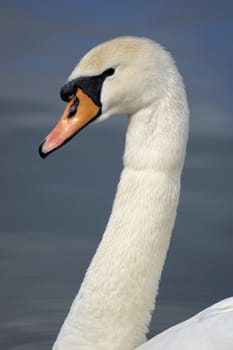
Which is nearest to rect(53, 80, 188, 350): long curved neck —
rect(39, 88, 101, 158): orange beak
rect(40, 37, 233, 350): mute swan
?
rect(40, 37, 233, 350): mute swan

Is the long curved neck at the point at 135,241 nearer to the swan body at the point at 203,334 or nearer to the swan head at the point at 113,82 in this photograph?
the swan head at the point at 113,82

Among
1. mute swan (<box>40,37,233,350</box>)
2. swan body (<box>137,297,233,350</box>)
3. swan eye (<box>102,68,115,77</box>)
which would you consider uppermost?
swan eye (<box>102,68,115,77</box>)

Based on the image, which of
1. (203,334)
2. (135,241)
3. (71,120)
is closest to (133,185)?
(135,241)

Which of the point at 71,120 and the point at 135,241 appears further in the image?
the point at 135,241

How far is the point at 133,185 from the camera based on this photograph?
6.22m

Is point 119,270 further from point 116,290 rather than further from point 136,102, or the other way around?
point 136,102

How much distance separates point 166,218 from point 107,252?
23 centimetres

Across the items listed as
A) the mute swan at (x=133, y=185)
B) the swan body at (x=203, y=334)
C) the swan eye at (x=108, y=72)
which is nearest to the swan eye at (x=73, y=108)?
the mute swan at (x=133, y=185)

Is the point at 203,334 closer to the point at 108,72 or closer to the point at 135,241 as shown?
the point at 135,241

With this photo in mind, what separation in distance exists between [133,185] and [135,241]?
0.62ft

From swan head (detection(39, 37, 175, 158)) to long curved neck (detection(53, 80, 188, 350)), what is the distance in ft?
0.19

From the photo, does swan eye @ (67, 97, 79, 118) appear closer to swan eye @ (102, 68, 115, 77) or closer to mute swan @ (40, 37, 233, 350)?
mute swan @ (40, 37, 233, 350)

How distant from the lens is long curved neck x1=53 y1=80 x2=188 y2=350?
6.16m

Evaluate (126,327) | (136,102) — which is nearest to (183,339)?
(126,327)
